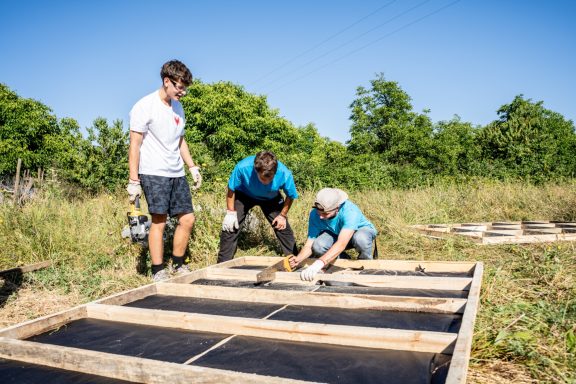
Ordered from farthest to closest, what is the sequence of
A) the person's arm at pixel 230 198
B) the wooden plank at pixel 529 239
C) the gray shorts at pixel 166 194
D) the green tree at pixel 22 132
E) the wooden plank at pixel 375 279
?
the green tree at pixel 22 132, the wooden plank at pixel 529 239, the person's arm at pixel 230 198, the gray shorts at pixel 166 194, the wooden plank at pixel 375 279

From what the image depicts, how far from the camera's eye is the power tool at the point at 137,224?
3.25 m

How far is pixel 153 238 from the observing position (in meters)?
3.20

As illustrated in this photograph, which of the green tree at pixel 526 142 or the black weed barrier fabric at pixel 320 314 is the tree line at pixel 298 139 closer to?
the green tree at pixel 526 142

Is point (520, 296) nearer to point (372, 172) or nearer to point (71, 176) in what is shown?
point (372, 172)

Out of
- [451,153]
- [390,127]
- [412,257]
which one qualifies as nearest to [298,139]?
[390,127]

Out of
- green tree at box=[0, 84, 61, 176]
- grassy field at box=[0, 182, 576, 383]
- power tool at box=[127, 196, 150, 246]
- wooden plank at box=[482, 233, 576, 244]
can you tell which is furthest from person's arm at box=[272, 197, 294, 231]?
green tree at box=[0, 84, 61, 176]

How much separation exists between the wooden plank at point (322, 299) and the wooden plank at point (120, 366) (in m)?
1.08

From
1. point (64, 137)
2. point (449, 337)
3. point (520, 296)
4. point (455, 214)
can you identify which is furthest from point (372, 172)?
point (64, 137)

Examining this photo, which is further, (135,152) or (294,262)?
(294,262)

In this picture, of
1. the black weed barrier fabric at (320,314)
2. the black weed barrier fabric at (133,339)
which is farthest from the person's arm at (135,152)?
the black weed barrier fabric at (133,339)

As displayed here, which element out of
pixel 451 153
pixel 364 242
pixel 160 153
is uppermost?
pixel 451 153

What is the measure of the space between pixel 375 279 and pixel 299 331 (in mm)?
1156

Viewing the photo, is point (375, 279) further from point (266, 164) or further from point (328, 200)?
point (266, 164)

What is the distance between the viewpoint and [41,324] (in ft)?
6.82
